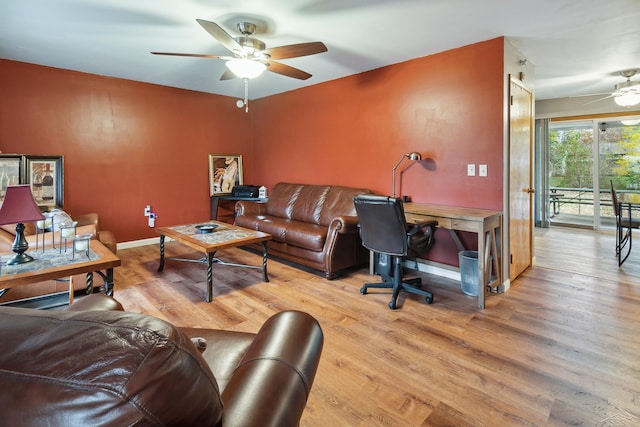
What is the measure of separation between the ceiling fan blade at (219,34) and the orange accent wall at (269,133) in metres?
2.02

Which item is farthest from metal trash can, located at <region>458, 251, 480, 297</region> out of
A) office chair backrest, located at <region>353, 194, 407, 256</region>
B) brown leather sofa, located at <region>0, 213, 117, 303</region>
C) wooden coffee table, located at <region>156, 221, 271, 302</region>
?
brown leather sofa, located at <region>0, 213, 117, 303</region>

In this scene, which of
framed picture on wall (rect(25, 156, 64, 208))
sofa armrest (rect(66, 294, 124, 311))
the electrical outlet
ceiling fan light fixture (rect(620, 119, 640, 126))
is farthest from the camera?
ceiling fan light fixture (rect(620, 119, 640, 126))

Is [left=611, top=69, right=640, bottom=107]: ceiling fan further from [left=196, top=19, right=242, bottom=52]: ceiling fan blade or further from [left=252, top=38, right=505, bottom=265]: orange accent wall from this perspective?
[left=196, top=19, right=242, bottom=52]: ceiling fan blade

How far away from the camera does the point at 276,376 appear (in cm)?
97

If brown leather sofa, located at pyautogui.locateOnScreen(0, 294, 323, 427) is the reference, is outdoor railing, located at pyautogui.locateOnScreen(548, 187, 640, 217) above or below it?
above

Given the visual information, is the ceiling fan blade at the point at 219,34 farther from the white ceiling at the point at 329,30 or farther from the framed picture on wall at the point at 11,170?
the framed picture on wall at the point at 11,170

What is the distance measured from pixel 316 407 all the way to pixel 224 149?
501cm

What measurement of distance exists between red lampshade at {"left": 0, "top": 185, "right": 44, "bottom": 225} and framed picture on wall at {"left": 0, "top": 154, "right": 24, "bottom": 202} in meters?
2.55

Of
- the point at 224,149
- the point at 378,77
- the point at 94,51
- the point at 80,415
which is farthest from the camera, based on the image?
the point at 224,149

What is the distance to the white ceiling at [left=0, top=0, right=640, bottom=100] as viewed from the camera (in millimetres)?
2688

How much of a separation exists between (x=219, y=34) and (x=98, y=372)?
2696mm

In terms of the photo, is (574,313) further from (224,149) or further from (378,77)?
(224,149)

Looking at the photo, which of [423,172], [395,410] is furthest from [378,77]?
[395,410]

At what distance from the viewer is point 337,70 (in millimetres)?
4383
